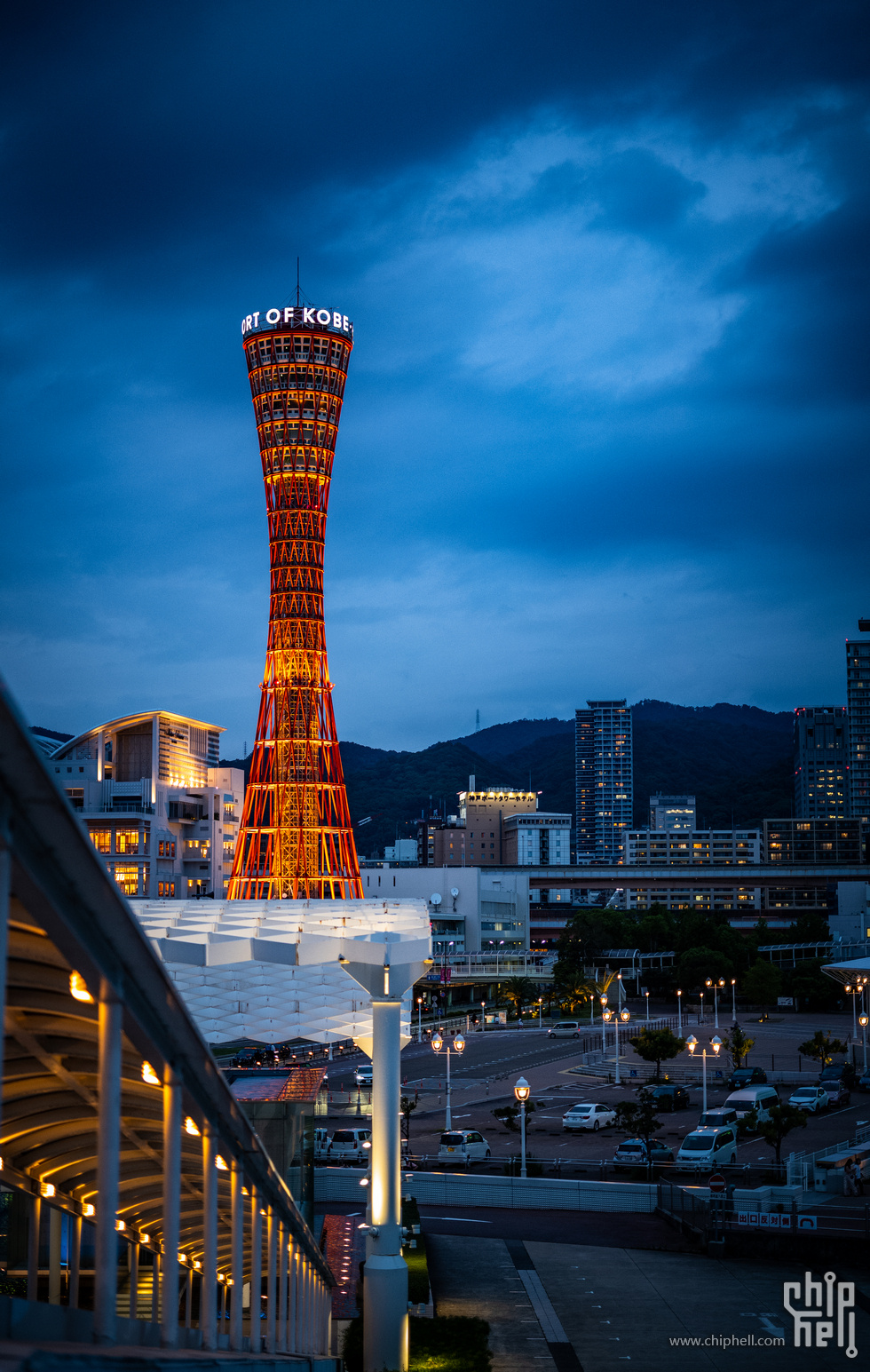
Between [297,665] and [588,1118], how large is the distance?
94.1 feet

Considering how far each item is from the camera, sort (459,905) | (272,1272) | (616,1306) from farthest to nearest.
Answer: (459,905) → (616,1306) → (272,1272)

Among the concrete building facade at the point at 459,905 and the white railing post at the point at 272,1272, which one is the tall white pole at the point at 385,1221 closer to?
the white railing post at the point at 272,1272

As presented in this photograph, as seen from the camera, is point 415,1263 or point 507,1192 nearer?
point 415,1263

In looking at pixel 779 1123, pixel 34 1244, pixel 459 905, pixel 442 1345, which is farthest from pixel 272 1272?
pixel 459 905

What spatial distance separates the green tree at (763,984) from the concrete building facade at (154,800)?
41.0 m

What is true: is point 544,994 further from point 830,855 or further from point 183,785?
point 830,855

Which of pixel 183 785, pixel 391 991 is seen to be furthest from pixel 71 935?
pixel 183 785

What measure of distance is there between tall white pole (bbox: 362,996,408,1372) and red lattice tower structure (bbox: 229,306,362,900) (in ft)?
139

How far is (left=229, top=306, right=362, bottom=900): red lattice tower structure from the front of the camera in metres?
59.3

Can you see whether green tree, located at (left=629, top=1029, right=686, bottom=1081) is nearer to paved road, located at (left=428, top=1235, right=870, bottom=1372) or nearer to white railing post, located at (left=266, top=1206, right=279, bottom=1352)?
paved road, located at (left=428, top=1235, right=870, bottom=1372)

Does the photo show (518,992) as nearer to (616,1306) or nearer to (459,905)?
(459,905)

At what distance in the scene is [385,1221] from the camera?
16.0 metres

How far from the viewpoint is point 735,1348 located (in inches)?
697

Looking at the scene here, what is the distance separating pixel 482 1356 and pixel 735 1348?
3.99 m
